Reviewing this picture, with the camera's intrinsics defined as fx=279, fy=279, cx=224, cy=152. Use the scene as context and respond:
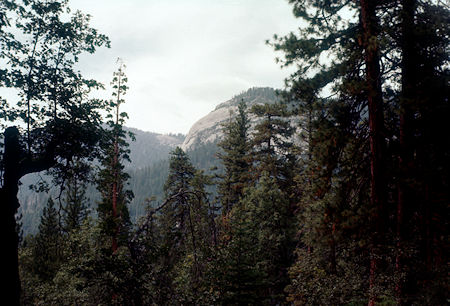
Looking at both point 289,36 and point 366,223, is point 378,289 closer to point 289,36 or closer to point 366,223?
point 366,223

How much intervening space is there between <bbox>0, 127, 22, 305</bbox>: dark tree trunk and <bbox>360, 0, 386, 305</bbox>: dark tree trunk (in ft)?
28.3

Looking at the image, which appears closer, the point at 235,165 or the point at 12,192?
the point at 12,192

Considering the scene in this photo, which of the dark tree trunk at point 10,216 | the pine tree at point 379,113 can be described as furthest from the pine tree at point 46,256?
the pine tree at point 379,113

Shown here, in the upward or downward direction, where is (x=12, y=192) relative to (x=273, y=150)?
downward

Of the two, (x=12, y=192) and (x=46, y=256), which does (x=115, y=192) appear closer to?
(x=12, y=192)

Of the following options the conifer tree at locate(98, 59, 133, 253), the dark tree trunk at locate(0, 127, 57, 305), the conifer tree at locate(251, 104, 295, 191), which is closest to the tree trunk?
the conifer tree at locate(98, 59, 133, 253)

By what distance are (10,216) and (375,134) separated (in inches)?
370

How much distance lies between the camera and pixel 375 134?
7.77 meters

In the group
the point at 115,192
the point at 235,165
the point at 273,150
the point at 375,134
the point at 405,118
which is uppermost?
the point at 273,150

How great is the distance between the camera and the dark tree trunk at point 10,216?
19.7ft

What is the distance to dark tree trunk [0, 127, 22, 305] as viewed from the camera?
6012 millimetres

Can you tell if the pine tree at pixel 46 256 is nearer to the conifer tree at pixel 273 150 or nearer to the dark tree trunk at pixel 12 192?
the conifer tree at pixel 273 150

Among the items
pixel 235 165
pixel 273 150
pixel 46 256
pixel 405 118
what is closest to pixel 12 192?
pixel 405 118

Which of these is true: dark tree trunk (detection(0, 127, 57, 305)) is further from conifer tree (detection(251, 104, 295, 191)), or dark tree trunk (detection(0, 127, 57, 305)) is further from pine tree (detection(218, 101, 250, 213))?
pine tree (detection(218, 101, 250, 213))
